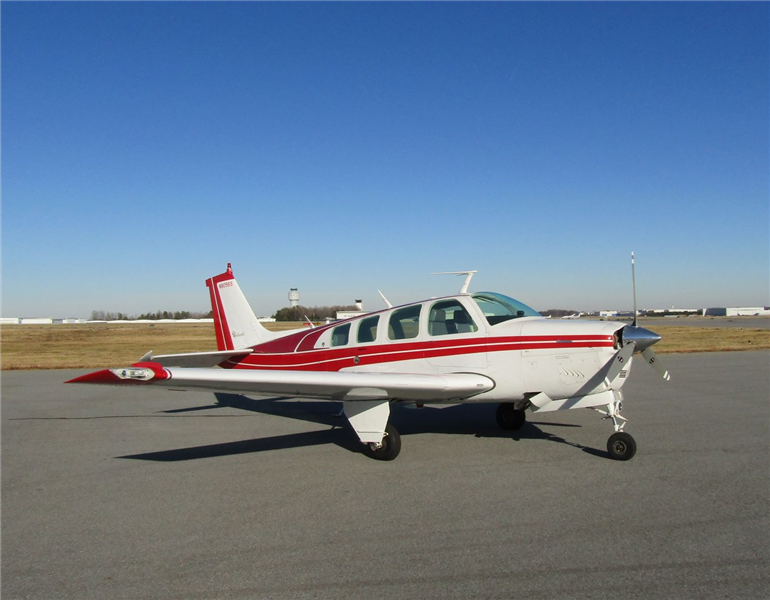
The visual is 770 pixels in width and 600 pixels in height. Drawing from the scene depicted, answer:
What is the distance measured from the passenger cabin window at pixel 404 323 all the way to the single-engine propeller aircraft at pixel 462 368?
0.02m

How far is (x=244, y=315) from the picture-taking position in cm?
1070

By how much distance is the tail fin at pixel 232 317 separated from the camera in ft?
34.4

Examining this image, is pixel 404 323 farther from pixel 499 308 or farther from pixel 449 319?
pixel 499 308

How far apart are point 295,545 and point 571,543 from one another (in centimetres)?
216

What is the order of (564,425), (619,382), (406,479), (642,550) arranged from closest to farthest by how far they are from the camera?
(642,550) < (406,479) < (619,382) < (564,425)

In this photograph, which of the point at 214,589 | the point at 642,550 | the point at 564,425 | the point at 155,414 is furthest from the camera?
the point at 155,414

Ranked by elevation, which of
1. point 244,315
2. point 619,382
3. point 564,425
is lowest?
point 564,425

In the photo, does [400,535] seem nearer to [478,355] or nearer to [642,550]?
[642,550]

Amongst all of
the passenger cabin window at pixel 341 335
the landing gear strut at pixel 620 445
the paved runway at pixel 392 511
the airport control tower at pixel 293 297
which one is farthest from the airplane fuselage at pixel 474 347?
the airport control tower at pixel 293 297

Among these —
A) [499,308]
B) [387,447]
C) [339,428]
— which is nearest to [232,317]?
[339,428]

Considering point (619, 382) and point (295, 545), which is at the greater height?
point (619, 382)

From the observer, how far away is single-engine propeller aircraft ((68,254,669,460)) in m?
6.23

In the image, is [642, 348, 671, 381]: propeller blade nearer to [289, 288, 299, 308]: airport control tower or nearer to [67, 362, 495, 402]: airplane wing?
[67, 362, 495, 402]: airplane wing

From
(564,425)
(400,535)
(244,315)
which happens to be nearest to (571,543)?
(400,535)
